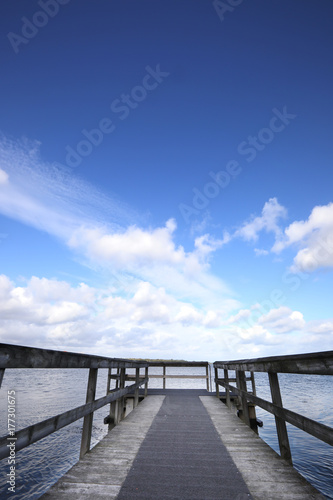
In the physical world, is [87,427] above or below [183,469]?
above

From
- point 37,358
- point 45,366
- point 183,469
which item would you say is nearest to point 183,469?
point 183,469

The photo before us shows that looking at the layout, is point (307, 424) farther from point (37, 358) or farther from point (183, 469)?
point (37, 358)

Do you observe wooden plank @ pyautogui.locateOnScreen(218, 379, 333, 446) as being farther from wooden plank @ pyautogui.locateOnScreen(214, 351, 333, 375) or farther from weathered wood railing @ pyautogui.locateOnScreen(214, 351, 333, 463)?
wooden plank @ pyautogui.locateOnScreen(214, 351, 333, 375)

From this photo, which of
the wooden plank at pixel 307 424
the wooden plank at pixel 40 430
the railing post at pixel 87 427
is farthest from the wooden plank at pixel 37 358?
the wooden plank at pixel 307 424

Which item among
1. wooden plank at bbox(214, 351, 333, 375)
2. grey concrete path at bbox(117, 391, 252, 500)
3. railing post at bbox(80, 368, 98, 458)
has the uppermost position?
wooden plank at bbox(214, 351, 333, 375)

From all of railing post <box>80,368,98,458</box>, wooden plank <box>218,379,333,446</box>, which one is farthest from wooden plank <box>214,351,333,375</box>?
railing post <box>80,368,98,458</box>

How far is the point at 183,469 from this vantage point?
3.23 meters

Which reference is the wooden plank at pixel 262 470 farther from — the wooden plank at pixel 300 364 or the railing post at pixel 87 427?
the railing post at pixel 87 427

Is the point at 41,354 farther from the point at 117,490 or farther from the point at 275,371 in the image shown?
the point at 275,371

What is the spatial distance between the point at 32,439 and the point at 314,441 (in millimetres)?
14239

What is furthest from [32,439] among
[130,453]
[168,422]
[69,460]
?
[69,460]

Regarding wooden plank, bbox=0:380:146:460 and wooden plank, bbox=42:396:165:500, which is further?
wooden plank, bbox=42:396:165:500

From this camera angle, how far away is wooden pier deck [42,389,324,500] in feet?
8.59

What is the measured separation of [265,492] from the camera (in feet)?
8.63
